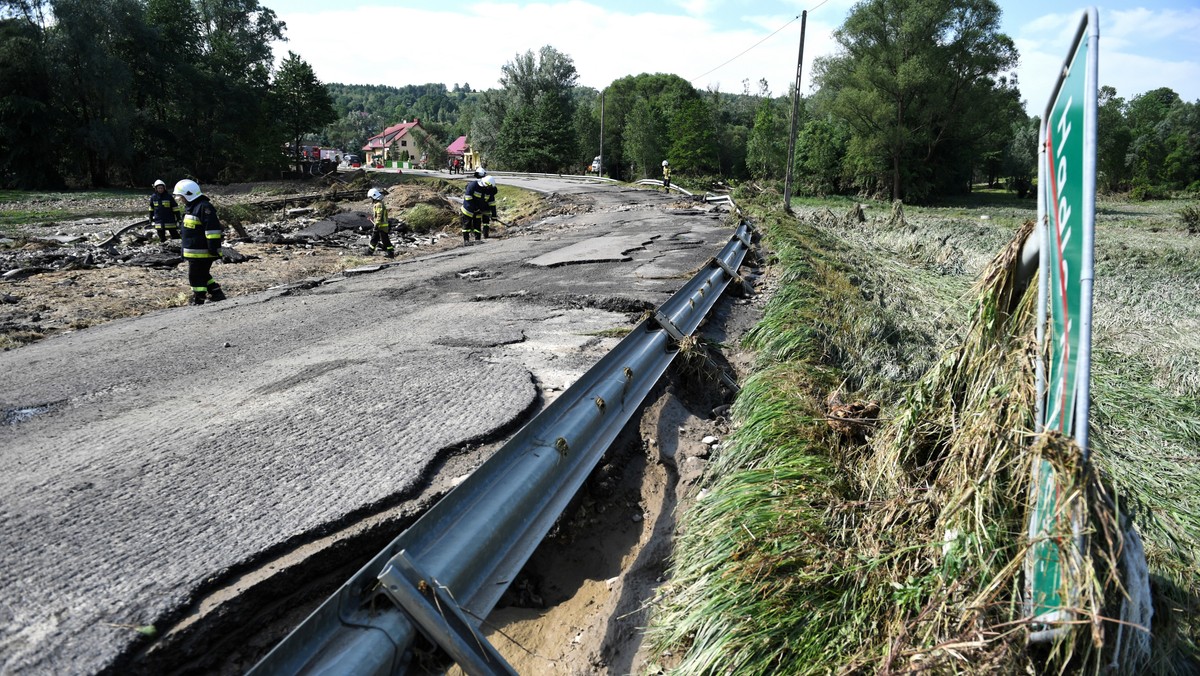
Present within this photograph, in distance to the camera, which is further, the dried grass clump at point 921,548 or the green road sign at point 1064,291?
the dried grass clump at point 921,548

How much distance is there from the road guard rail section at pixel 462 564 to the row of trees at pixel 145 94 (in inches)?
1747

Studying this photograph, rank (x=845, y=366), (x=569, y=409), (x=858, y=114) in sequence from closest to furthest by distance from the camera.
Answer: (x=569, y=409)
(x=845, y=366)
(x=858, y=114)

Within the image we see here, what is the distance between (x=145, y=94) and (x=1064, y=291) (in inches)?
2154

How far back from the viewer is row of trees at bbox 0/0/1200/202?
36.5 meters

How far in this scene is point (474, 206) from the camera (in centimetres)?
1473

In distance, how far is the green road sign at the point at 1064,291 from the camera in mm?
1373

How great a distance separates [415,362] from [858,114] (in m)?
43.0

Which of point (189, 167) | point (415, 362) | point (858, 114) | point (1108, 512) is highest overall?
point (858, 114)

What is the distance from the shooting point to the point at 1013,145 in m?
59.4

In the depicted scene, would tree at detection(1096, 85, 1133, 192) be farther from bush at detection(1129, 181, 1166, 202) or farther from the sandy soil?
the sandy soil

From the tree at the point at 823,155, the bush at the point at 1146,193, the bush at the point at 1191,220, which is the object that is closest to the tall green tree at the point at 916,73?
the tree at the point at 823,155

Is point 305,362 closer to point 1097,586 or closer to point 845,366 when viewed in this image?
point 845,366

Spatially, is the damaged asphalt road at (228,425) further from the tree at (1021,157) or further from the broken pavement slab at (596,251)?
the tree at (1021,157)

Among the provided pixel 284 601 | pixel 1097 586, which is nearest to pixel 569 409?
pixel 284 601
